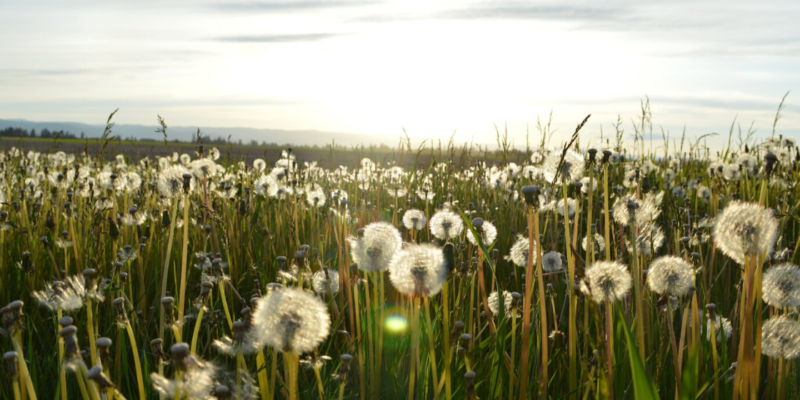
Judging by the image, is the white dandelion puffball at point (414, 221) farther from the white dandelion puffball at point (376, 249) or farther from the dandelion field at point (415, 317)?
the white dandelion puffball at point (376, 249)

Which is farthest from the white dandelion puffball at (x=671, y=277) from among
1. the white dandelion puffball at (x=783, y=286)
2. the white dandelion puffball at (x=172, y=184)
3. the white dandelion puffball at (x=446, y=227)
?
the white dandelion puffball at (x=172, y=184)

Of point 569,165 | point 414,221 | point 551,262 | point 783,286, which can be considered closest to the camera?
point 783,286

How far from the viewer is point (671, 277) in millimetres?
1807

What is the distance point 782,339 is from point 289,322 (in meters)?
1.49

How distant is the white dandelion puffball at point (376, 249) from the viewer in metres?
1.65

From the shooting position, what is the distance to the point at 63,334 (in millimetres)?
1058

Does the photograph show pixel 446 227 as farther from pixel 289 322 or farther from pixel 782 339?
pixel 289 322

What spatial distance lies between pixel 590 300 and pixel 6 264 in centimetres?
328

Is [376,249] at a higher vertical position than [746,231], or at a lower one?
lower

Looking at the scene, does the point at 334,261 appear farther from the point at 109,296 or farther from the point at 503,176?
the point at 503,176

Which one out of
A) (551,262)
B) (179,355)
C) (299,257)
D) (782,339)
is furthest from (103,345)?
(551,262)

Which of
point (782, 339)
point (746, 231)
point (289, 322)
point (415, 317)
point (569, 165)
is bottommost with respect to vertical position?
point (782, 339)

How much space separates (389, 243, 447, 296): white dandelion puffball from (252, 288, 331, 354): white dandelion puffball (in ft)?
1.06

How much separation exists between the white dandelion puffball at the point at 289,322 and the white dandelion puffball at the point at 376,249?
487 mm
